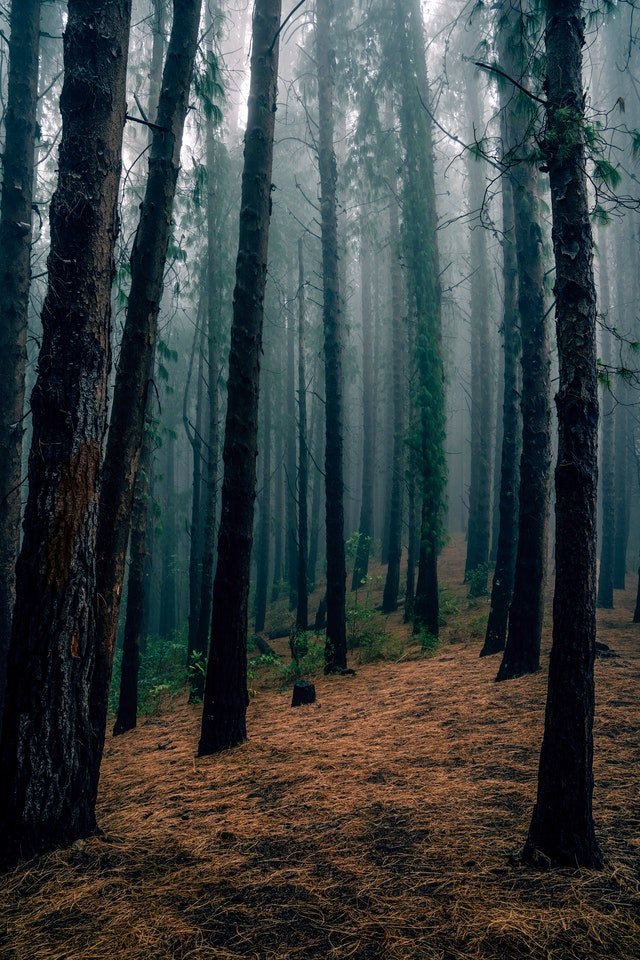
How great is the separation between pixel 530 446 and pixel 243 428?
409 cm

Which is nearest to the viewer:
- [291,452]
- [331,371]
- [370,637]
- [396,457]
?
[331,371]

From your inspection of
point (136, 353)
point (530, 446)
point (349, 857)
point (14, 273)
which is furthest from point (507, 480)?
point (14, 273)

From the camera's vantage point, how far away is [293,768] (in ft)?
16.5

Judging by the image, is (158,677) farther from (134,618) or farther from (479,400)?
(479,400)

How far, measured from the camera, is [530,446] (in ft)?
25.1

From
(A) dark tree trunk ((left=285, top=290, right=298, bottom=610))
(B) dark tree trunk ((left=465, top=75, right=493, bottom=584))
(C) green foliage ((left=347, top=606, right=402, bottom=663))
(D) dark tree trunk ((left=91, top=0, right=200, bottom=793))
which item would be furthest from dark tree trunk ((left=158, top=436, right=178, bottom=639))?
(D) dark tree trunk ((left=91, top=0, right=200, bottom=793))

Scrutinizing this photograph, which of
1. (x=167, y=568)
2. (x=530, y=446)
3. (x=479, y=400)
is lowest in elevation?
(x=167, y=568)

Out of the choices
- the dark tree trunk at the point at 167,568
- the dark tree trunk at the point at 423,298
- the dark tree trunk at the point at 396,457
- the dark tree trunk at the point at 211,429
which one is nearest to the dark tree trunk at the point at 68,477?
the dark tree trunk at the point at 211,429

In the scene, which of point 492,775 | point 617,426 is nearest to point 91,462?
point 492,775

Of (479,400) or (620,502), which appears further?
(479,400)

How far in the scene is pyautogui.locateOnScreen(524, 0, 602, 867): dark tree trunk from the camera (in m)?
3.02

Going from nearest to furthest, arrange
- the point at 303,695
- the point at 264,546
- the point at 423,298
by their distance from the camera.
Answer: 1. the point at 303,695
2. the point at 423,298
3. the point at 264,546

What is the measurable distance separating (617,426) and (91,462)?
20.4m

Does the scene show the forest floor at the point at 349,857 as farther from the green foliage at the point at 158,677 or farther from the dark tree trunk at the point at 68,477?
the green foliage at the point at 158,677
